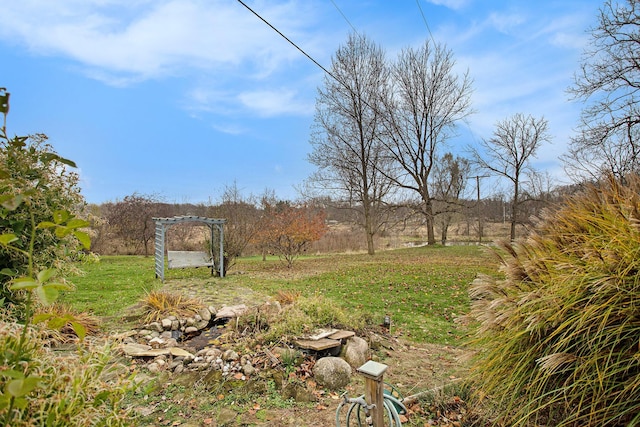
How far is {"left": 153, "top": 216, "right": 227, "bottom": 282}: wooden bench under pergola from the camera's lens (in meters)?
8.58

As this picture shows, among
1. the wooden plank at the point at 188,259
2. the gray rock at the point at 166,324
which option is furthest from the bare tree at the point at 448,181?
the gray rock at the point at 166,324

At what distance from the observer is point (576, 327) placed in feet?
5.07

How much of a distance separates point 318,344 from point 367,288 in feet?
14.3

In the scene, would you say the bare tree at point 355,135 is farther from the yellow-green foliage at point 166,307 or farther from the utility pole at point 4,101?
the utility pole at point 4,101

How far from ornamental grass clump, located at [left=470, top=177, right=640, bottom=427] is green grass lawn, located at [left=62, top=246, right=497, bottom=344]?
1.11m

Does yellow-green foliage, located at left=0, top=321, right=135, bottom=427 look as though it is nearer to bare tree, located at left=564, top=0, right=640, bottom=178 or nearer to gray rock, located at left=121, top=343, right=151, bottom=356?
gray rock, located at left=121, top=343, right=151, bottom=356

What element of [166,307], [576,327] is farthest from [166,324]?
[576,327]

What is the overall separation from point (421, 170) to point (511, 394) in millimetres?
16610

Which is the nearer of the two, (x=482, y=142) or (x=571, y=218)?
(x=571, y=218)

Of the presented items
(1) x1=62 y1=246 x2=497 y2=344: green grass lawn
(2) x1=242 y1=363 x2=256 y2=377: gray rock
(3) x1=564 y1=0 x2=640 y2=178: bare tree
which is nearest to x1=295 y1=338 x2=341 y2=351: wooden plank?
(2) x1=242 y1=363 x2=256 y2=377: gray rock

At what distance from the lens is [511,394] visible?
5.99 feet

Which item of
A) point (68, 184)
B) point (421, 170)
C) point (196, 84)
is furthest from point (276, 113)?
point (421, 170)

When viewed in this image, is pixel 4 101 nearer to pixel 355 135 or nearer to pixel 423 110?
pixel 355 135

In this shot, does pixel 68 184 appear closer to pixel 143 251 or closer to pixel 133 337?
pixel 133 337
